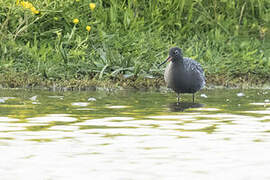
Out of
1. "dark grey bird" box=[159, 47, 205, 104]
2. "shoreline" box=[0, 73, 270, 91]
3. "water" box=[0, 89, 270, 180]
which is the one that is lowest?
"water" box=[0, 89, 270, 180]

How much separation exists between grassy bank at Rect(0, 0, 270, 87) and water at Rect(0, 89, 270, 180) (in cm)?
A: 170

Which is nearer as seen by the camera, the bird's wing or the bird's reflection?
the bird's reflection

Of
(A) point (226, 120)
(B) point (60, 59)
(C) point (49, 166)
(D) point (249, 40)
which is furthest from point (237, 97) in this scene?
(C) point (49, 166)

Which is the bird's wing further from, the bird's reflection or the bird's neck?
the bird's reflection

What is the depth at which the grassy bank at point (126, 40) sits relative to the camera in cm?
1363

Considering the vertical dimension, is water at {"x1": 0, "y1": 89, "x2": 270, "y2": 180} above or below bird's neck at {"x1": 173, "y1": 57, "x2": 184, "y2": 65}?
below

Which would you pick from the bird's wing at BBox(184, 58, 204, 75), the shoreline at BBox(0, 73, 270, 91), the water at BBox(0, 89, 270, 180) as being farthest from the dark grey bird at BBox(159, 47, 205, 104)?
the shoreline at BBox(0, 73, 270, 91)

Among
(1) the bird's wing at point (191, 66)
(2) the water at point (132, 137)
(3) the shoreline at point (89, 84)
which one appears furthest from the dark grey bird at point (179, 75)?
(3) the shoreline at point (89, 84)

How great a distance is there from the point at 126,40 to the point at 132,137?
7088mm

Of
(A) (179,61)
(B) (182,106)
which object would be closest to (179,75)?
(A) (179,61)

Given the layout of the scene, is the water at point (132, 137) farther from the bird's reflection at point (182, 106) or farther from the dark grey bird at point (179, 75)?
the dark grey bird at point (179, 75)

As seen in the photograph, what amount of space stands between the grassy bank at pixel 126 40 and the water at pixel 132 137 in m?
1.70

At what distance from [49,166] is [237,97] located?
629 cm

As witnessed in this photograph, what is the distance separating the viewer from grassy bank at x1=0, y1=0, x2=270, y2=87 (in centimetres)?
1363
